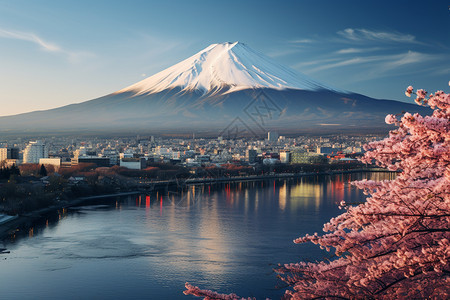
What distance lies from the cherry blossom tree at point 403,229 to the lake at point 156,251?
116 centimetres

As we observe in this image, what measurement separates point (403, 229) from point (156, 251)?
598 cm

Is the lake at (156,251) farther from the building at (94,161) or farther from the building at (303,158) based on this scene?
the building at (303,158)

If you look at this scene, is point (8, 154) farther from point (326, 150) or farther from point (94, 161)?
point (326, 150)

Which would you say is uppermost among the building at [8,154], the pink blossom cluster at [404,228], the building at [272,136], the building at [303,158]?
the building at [272,136]

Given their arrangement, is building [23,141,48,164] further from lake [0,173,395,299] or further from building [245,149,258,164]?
lake [0,173,395,299]

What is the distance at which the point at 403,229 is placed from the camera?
136 cm

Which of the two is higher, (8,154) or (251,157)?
(8,154)

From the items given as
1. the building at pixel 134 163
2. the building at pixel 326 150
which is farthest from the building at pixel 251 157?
the building at pixel 134 163

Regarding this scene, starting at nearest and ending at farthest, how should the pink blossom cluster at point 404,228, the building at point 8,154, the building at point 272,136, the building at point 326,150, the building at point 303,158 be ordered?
the pink blossom cluster at point 404,228 < the building at point 8,154 < the building at point 303,158 < the building at point 326,150 < the building at point 272,136

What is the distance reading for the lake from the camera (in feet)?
17.9

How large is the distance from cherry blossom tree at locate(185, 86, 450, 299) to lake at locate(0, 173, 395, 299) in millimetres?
1155

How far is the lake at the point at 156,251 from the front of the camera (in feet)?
17.9

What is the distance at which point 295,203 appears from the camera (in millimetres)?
12711

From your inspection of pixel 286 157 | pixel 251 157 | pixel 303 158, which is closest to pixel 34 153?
pixel 251 157
